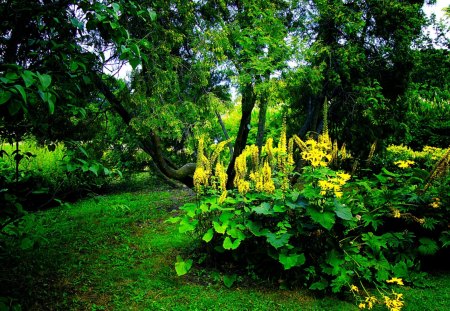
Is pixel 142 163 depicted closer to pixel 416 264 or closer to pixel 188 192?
pixel 188 192

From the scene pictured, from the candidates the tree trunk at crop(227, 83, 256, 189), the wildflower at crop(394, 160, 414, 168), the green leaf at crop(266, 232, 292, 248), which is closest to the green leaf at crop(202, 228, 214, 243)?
the green leaf at crop(266, 232, 292, 248)

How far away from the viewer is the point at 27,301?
9.43ft

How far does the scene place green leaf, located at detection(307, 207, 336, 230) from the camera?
2959 mm

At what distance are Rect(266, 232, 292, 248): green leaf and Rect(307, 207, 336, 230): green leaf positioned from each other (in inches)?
11.2

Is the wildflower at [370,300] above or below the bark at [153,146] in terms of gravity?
below

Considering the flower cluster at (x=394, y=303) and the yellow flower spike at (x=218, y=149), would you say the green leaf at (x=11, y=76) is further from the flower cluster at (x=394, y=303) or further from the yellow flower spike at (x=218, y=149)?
the flower cluster at (x=394, y=303)

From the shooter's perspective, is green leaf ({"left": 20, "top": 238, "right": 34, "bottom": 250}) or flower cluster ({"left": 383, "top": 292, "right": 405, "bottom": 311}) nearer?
green leaf ({"left": 20, "top": 238, "right": 34, "bottom": 250})

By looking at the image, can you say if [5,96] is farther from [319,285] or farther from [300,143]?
[319,285]

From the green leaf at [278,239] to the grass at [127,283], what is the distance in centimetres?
51

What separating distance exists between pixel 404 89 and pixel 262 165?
4.89 m

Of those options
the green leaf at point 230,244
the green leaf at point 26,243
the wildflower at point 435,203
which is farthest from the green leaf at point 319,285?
the green leaf at point 26,243

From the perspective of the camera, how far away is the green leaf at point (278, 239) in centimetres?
303

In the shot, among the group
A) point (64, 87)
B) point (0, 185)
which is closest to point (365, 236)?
point (64, 87)

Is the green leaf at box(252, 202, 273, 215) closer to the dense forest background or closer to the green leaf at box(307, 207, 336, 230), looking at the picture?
the dense forest background
